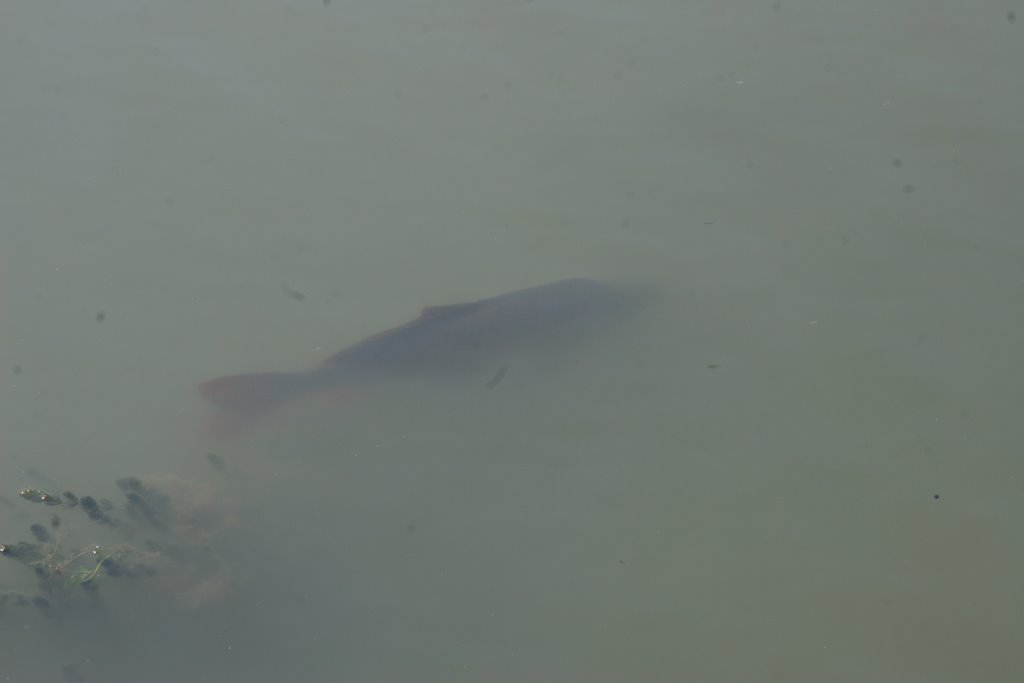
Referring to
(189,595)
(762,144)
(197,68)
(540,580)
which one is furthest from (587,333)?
(197,68)

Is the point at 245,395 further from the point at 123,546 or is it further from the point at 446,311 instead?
the point at 446,311

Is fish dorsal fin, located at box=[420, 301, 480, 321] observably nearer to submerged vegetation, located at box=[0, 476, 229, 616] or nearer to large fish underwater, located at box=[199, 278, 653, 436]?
large fish underwater, located at box=[199, 278, 653, 436]

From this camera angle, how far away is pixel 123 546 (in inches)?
151

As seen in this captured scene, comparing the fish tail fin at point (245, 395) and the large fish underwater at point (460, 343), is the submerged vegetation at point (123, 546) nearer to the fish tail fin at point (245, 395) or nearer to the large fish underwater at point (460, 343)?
the fish tail fin at point (245, 395)

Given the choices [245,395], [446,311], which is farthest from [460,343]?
[245,395]

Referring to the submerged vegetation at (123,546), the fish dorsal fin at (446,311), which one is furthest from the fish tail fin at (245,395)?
→ the fish dorsal fin at (446,311)

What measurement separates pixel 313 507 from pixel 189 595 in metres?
0.56

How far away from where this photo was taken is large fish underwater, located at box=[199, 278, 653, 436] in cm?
440

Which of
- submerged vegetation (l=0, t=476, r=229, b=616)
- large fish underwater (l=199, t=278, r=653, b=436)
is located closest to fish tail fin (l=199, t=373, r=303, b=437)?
large fish underwater (l=199, t=278, r=653, b=436)

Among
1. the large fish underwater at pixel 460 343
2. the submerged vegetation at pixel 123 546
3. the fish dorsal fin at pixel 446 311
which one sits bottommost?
the submerged vegetation at pixel 123 546

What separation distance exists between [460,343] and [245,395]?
2.93ft

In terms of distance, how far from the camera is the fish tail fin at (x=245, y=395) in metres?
4.30

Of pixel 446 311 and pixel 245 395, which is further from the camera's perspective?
pixel 446 311

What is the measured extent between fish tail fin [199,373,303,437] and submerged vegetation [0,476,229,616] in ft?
0.97
